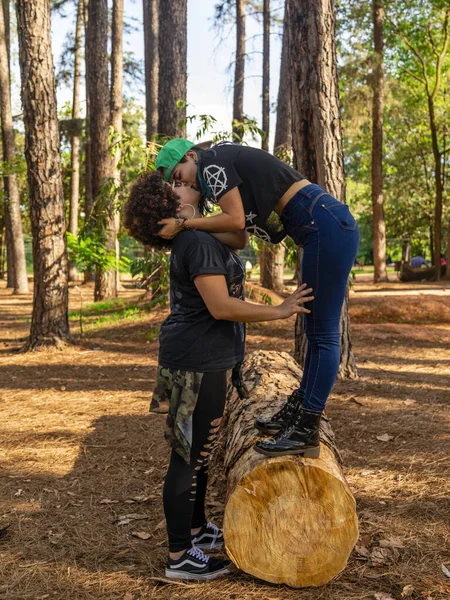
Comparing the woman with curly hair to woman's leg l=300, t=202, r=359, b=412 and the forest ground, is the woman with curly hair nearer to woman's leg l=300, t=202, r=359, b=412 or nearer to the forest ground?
woman's leg l=300, t=202, r=359, b=412

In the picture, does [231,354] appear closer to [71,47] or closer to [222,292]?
[222,292]

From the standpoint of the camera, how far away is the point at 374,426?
5.89 metres

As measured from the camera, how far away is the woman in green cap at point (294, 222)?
3129mm

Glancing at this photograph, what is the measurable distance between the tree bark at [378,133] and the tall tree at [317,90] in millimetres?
13716

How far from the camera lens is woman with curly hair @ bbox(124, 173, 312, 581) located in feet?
9.94

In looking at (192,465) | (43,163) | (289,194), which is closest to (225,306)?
(289,194)

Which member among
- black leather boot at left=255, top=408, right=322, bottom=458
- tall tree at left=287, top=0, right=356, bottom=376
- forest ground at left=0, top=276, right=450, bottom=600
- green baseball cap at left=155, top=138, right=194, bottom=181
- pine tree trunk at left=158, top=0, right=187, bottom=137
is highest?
pine tree trunk at left=158, top=0, right=187, bottom=137

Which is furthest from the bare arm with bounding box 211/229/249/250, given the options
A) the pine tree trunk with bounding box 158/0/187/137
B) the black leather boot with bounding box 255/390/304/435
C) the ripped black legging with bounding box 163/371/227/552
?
the pine tree trunk with bounding box 158/0/187/137

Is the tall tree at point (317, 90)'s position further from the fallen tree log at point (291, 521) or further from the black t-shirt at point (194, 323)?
the fallen tree log at point (291, 521)

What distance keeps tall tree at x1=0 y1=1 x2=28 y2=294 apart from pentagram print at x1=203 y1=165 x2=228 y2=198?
1663 cm

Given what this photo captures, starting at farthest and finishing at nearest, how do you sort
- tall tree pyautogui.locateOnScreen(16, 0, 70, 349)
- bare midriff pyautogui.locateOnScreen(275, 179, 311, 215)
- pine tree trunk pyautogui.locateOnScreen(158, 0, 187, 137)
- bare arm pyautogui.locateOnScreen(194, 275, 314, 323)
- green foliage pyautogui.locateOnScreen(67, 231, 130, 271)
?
pine tree trunk pyautogui.locateOnScreen(158, 0, 187, 137), green foliage pyautogui.locateOnScreen(67, 231, 130, 271), tall tree pyautogui.locateOnScreen(16, 0, 70, 349), bare midriff pyautogui.locateOnScreen(275, 179, 311, 215), bare arm pyautogui.locateOnScreen(194, 275, 314, 323)

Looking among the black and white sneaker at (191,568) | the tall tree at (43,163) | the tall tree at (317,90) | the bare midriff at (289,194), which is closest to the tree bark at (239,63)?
the tall tree at (43,163)

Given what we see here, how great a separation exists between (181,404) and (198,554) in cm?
84

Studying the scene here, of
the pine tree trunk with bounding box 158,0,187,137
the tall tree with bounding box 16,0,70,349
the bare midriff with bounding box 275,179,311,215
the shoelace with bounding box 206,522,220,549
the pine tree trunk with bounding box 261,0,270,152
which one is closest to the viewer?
the bare midriff with bounding box 275,179,311,215
